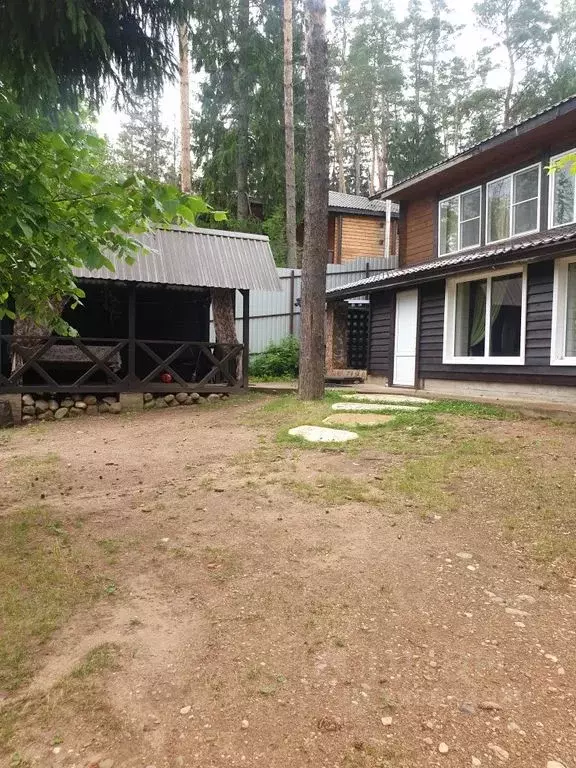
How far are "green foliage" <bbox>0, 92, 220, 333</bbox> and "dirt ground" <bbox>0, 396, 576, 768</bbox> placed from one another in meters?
1.90

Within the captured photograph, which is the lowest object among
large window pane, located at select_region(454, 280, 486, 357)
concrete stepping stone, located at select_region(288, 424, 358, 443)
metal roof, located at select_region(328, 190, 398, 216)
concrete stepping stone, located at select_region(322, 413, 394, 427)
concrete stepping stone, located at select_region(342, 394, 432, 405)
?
concrete stepping stone, located at select_region(288, 424, 358, 443)

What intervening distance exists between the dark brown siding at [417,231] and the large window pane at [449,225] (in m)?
0.29

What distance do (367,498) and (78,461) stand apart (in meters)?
3.68

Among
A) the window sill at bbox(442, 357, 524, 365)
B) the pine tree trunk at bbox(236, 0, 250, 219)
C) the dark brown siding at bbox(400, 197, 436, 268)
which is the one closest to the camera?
the window sill at bbox(442, 357, 524, 365)

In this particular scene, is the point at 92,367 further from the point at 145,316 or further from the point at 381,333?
the point at 381,333

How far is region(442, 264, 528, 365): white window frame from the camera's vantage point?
9930 millimetres

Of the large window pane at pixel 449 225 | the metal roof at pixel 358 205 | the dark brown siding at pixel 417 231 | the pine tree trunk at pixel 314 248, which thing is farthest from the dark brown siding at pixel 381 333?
the metal roof at pixel 358 205

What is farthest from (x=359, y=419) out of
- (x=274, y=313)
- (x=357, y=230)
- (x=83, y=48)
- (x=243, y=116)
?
(x=243, y=116)

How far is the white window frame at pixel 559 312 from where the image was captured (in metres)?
9.22

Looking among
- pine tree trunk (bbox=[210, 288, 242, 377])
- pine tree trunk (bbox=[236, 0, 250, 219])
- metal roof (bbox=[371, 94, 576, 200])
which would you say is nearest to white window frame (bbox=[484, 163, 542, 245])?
metal roof (bbox=[371, 94, 576, 200])

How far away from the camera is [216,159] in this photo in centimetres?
2556

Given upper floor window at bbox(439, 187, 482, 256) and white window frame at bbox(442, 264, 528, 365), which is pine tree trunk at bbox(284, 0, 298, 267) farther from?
white window frame at bbox(442, 264, 528, 365)

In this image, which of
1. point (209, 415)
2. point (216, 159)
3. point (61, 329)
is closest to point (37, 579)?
point (61, 329)

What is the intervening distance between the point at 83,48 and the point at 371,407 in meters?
6.63
